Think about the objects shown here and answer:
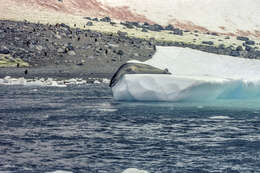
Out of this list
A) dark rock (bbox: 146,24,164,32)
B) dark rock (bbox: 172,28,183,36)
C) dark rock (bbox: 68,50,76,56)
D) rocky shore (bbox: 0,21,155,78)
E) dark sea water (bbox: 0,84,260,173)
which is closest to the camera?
dark sea water (bbox: 0,84,260,173)

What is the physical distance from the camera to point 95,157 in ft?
56.3

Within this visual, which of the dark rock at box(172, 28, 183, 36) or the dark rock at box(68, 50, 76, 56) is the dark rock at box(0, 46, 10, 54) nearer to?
the dark rock at box(68, 50, 76, 56)

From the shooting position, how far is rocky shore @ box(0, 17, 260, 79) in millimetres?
62188

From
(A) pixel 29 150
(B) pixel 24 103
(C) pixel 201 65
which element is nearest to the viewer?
(A) pixel 29 150

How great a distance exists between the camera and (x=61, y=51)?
69.7 metres

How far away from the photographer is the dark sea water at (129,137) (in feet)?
53.3

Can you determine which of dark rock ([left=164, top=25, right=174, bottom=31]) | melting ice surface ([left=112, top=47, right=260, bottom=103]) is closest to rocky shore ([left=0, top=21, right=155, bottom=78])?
melting ice surface ([left=112, top=47, right=260, bottom=103])

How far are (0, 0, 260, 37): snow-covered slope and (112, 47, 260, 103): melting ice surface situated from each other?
77.1 m

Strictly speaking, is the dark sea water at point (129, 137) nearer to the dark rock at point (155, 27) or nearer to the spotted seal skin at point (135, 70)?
the spotted seal skin at point (135, 70)

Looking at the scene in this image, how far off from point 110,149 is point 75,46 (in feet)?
183

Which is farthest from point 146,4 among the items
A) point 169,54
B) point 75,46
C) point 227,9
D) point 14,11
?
point 169,54

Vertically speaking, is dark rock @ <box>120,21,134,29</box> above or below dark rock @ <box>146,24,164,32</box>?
above

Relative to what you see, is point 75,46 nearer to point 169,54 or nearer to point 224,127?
point 169,54

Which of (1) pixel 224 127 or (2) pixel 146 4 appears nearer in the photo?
(1) pixel 224 127
